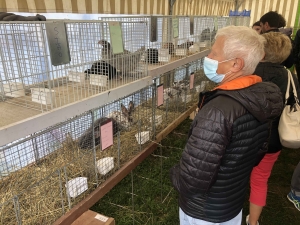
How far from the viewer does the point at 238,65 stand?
0.99 m

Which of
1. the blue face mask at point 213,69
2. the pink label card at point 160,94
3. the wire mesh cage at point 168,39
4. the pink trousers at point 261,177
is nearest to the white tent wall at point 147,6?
the wire mesh cage at point 168,39

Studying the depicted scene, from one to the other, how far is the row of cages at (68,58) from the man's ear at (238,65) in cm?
48

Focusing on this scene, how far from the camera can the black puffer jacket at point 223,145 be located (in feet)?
3.04

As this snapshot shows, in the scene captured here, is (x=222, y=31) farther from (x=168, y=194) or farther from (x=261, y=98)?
(x=168, y=194)

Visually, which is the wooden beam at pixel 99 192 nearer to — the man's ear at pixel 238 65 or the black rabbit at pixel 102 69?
the black rabbit at pixel 102 69

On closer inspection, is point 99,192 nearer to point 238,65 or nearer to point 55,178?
point 55,178

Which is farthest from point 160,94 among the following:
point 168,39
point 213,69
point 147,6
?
point 147,6

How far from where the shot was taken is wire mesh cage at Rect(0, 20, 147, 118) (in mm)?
844

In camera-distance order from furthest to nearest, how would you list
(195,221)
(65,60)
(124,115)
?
(124,115)
(195,221)
(65,60)

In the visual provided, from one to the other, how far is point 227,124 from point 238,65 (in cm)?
24

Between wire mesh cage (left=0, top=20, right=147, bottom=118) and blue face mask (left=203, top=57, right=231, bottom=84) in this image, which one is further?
blue face mask (left=203, top=57, right=231, bottom=84)

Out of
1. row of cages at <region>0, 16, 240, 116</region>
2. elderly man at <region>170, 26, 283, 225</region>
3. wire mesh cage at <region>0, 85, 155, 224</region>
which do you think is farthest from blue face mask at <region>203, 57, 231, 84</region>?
wire mesh cage at <region>0, 85, 155, 224</region>

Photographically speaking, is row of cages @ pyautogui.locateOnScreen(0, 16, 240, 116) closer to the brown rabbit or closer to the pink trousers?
the brown rabbit

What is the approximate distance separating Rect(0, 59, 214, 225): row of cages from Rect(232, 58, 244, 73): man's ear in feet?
2.02
